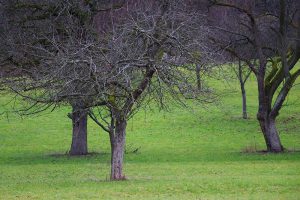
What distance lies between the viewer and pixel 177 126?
44.4 m

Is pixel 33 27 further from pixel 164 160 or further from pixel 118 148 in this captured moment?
pixel 118 148

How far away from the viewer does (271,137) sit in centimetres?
3114

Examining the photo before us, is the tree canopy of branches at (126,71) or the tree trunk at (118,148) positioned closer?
the tree canopy of branches at (126,71)

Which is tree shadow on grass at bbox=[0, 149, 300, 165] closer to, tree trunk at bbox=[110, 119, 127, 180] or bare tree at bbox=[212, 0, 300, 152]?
bare tree at bbox=[212, 0, 300, 152]

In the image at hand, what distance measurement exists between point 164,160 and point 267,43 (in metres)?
7.90

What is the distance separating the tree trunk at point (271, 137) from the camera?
102 ft

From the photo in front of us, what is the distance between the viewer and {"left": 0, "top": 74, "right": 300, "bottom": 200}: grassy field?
59.7 feet

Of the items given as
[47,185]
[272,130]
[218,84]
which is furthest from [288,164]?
[218,84]

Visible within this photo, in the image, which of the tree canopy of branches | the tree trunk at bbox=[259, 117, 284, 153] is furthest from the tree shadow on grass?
the tree canopy of branches

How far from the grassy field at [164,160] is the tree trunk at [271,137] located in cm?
71

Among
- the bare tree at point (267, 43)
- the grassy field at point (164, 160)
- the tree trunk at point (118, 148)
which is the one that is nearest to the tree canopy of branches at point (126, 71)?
the tree trunk at point (118, 148)

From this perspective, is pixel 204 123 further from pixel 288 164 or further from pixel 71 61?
pixel 71 61

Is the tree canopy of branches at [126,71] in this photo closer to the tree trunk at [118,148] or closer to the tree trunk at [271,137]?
the tree trunk at [118,148]

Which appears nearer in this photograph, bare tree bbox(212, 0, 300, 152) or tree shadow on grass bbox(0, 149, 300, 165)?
tree shadow on grass bbox(0, 149, 300, 165)
